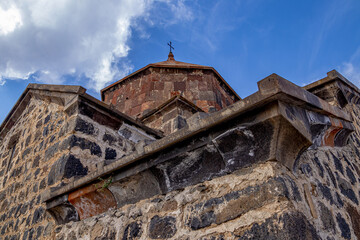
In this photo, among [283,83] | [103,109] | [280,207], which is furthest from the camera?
[103,109]

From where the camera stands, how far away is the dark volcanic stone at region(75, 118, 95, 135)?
409 cm

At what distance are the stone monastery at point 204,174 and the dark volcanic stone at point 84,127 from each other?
0.05 ft

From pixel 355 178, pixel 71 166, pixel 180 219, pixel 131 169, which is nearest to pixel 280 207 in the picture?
pixel 180 219

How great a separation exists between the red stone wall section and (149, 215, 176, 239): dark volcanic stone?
5.29 metres

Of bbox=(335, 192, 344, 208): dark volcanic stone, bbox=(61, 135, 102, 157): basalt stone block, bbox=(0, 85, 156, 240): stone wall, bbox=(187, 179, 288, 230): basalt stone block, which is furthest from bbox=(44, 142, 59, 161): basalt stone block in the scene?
bbox=(335, 192, 344, 208): dark volcanic stone

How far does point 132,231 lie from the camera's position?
8.05 feet

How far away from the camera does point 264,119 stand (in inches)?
77.3

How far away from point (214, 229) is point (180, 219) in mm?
320

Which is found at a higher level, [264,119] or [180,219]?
[264,119]

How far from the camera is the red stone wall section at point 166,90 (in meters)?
7.73

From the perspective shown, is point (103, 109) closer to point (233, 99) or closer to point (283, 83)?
point (283, 83)

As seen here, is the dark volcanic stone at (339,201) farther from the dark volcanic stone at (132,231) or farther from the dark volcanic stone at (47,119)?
the dark volcanic stone at (47,119)

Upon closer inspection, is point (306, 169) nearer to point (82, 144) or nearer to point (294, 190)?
point (294, 190)

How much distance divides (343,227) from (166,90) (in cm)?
614
